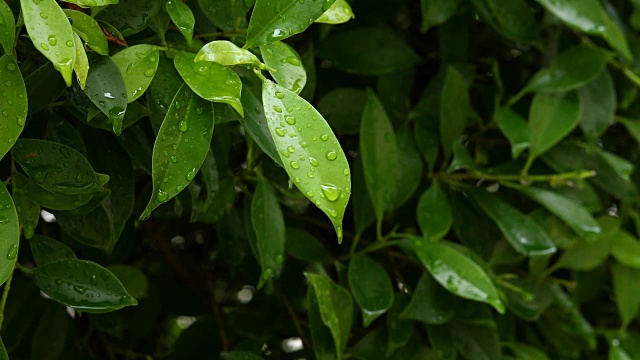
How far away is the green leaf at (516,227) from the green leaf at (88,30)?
46cm

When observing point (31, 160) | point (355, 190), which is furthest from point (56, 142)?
point (355, 190)

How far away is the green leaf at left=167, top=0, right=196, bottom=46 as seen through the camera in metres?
0.45

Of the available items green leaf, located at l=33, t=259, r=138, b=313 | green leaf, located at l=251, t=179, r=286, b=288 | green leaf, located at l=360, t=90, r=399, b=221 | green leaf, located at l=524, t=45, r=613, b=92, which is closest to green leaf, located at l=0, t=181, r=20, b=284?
green leaf, located at l=33, t=259, r=138, b=313

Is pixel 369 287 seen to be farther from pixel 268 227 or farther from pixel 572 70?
pixel 572 70

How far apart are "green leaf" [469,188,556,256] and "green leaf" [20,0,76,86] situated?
504 mm

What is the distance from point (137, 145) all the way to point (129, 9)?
0.12 metres

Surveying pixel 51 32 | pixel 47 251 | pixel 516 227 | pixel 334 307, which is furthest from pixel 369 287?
pixel 51 32

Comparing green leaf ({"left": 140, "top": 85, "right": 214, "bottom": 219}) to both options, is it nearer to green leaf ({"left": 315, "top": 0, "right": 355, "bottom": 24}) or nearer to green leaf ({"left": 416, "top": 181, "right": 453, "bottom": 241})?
green leaf ({"left": 315, "top": 0, "right": 355, "bottom": 24})

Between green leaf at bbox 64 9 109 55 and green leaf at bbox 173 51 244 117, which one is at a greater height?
green leaf at bbox 64 9 109 55

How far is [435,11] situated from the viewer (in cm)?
74

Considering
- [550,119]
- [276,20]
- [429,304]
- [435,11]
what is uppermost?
[276,20]

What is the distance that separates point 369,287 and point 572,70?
36cm

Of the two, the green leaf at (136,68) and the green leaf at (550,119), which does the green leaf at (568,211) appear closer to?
the green leaf at (550,119)

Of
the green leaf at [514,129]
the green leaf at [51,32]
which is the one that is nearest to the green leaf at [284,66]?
the green leaf at [51,32]
